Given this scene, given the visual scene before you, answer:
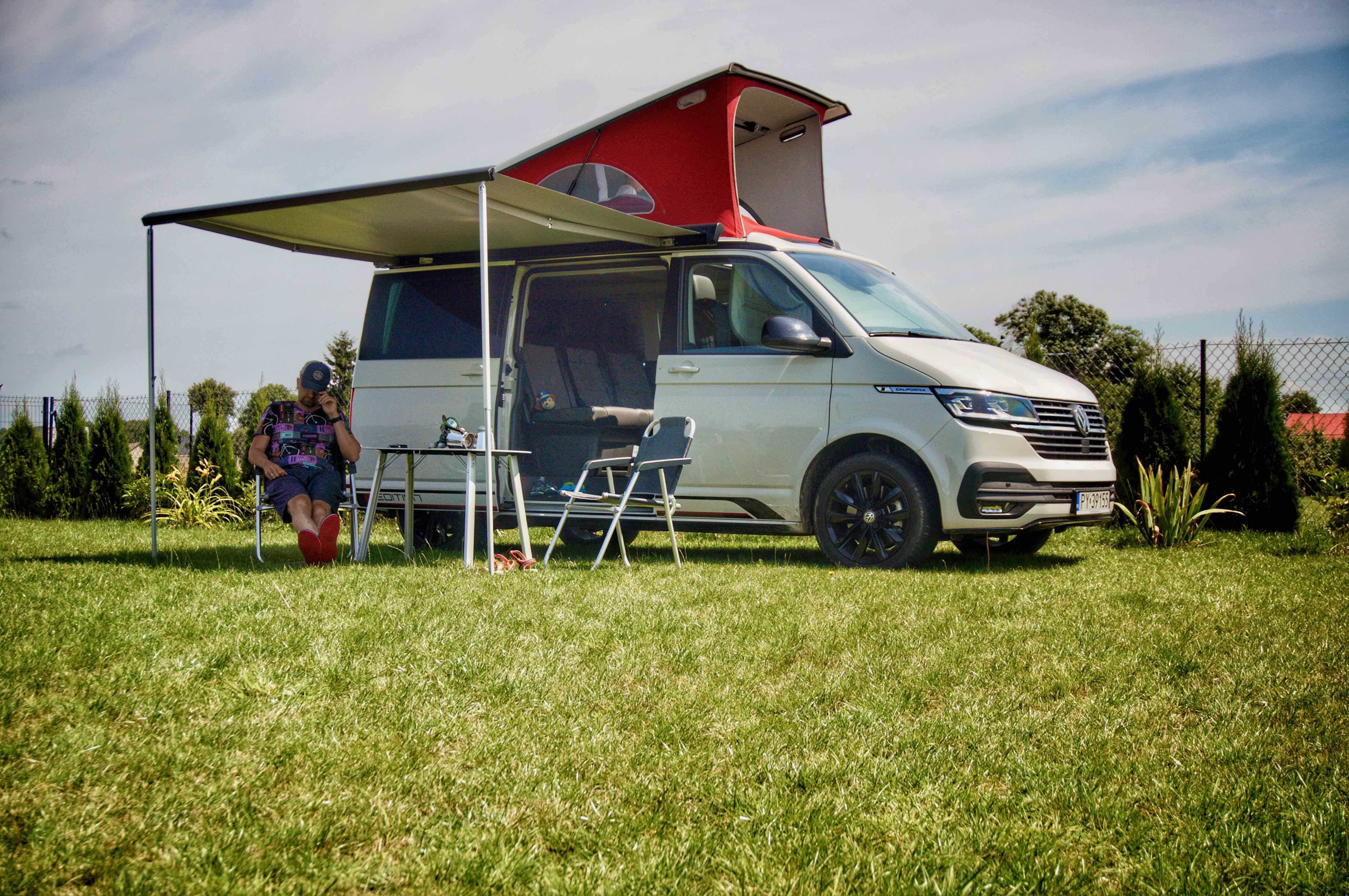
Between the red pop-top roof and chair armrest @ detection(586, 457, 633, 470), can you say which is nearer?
chair armrest @ detection(586, 457, 633, 470)

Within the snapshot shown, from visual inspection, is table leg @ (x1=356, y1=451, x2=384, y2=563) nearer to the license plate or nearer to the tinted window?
the tinted window

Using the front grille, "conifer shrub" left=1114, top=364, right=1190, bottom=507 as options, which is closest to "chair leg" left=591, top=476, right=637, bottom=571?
the front grille

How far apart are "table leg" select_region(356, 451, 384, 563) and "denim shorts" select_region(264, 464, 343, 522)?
342mm

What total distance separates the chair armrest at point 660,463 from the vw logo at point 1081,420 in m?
2.48

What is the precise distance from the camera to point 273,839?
2.36m

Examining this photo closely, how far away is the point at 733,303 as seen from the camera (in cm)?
736

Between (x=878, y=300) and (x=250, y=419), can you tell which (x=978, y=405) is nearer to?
(x=878, y=300)

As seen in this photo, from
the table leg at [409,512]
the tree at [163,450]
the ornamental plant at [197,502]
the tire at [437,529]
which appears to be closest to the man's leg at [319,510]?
the table leg at [409,512]

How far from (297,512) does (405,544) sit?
2.34 ft

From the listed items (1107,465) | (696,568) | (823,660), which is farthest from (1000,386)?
(823,660)

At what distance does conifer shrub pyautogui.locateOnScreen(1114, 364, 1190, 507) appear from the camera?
387 inches

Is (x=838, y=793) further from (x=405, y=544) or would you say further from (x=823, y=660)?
(x=405, y=544)

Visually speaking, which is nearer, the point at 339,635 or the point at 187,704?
the point at 187,704

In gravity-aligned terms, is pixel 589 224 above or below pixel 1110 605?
above
